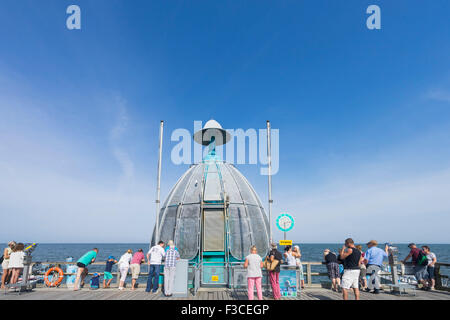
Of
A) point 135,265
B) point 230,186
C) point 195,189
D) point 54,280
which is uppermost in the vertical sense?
point 230,186

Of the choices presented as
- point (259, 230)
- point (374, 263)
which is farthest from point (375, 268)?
point (259, 230)

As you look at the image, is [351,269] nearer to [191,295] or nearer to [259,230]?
[191,295]

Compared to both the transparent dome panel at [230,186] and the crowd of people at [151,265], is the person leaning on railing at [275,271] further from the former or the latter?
the transparent dome panel at [230,186]

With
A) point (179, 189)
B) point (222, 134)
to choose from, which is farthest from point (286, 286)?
point (222, 134)

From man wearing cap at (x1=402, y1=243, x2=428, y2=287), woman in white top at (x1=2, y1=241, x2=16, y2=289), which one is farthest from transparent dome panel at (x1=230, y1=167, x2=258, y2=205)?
woman in white top at (x1=2, y1=241, x2=16, y2=289)

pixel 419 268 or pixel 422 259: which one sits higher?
pixel 422 259

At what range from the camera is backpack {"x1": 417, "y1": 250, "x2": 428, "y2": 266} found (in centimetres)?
1077

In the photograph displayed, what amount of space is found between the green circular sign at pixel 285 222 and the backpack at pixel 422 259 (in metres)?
5.73

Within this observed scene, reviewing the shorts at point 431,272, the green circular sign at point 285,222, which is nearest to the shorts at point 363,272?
the shorts at point 431,272

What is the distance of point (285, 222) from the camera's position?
10.6 metres
